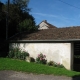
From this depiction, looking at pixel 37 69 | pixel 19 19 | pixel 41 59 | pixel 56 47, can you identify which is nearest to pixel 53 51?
pixel 56 47

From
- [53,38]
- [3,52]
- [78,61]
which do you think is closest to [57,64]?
[53,38]

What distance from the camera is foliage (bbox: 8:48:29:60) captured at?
19.9 meters

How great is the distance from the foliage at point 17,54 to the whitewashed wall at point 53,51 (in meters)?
0.61

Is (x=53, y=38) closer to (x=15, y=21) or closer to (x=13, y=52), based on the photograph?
(x=13, y=52)

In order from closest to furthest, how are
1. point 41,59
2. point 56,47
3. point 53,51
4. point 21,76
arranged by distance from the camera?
point 21,76
point 56,47
point 53,51
point 41,59

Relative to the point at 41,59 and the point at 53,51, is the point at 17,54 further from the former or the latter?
the point at 53,51

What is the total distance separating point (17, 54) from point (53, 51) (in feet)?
14.0

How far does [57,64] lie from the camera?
58.1 ft

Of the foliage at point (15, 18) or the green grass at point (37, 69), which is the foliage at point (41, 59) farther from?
the foliage at point (15, 18)

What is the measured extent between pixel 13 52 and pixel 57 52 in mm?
5444

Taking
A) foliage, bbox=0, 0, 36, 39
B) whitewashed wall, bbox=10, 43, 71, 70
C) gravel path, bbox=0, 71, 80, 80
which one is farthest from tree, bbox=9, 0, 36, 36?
gravel path, bbox=0, 71, 80, 80

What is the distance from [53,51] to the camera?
18406mm

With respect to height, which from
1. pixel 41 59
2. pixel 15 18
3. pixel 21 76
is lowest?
pixel 21 76

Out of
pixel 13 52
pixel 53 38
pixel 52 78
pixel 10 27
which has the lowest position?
pixel 52 78
